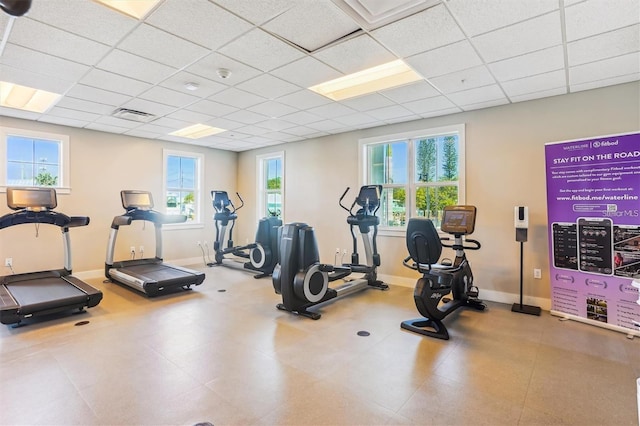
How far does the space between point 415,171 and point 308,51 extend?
3.13 meters

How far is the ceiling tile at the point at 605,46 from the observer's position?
2.70 metres

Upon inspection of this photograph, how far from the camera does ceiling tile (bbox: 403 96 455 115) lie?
439 cm

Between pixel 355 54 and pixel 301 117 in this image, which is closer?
pixel 355 54

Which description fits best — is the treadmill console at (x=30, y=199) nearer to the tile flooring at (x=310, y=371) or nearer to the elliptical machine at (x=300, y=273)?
the tile flooring at (x=310, y=371)

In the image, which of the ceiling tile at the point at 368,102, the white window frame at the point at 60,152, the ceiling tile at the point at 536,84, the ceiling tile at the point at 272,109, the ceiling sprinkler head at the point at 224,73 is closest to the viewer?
the ceiling sprinkler head at the point at 224,73

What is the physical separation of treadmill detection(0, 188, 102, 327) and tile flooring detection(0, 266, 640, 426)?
0.18m

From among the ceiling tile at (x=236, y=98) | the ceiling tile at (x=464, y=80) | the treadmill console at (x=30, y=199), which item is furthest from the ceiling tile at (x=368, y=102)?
the treadmill console at (x=30, y=199)

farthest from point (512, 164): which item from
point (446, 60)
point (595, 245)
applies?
point (446, 60)

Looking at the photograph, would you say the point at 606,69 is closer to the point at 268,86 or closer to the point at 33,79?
the point at 268,86

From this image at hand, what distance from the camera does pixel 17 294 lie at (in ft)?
13.1

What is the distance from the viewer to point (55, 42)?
2.87m

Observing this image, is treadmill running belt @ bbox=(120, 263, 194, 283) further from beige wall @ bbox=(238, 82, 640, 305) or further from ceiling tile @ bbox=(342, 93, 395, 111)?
ceiling tile @ bbox=(342, 93, 395, 111)

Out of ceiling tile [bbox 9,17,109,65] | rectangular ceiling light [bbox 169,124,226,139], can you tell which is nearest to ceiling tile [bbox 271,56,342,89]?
ceiling tile [bbox 9,17,109,65]

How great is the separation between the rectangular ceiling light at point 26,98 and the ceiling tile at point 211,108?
1.87 metres
